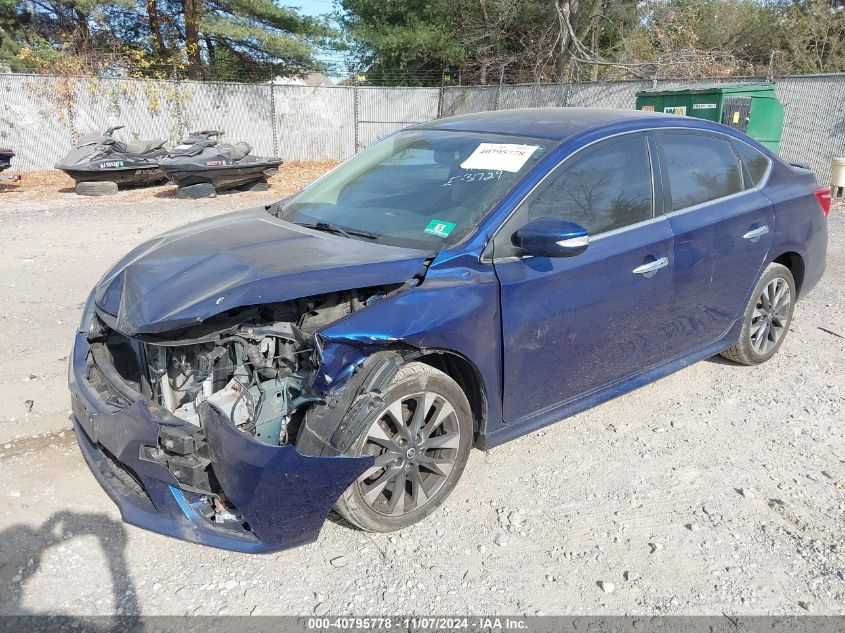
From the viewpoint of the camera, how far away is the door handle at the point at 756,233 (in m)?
4.28

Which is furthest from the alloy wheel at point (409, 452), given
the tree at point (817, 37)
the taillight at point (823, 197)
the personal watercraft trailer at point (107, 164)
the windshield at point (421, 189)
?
the tree at point (817, 37)

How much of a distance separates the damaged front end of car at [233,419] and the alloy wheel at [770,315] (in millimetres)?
2947

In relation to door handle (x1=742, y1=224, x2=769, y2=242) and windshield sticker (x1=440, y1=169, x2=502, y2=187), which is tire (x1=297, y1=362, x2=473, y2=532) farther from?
door handle (x1=742, y1=224, x2=769, y2=242)

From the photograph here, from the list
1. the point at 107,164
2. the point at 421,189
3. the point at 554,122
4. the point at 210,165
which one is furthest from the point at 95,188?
the point at 554,122

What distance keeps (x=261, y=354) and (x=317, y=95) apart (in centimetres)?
1882

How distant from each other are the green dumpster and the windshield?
28.1 ft

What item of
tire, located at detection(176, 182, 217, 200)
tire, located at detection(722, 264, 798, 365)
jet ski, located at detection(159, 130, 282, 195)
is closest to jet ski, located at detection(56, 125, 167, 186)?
jet ski, located at detection(159, 130, 282, 195)

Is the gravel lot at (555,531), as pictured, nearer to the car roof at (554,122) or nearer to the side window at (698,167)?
the side window at (698,167)

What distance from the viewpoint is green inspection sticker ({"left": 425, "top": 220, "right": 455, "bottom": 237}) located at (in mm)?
3263

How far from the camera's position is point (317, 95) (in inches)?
798

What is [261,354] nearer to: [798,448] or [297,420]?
[297,420]

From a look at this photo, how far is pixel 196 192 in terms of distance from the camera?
1272 centimetres

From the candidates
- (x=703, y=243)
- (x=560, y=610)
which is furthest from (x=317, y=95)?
(x=560, y=610)

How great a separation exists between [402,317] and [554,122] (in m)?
1.69
